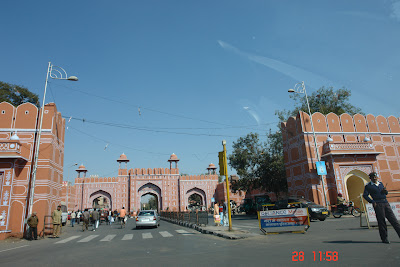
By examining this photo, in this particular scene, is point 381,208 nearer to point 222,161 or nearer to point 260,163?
→ point 222,161

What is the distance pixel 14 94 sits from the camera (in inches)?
1280

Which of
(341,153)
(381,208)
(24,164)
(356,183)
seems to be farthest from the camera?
(356,183)

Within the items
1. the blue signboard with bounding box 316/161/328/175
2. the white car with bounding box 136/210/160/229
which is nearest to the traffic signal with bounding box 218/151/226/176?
the white car with bounding box 136/210/160/229

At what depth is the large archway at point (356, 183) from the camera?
2545 cm

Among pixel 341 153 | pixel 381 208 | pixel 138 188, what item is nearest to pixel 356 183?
pixel 341 153

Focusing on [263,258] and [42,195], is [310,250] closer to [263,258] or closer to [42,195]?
[263,258]

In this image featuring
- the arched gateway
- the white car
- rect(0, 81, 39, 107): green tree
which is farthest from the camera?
the arched gateway

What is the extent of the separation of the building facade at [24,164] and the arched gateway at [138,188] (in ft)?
96.6

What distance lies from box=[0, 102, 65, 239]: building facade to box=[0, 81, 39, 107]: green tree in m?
15.1

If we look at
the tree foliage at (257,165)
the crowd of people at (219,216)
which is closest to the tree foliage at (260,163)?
the tree foliage at (257,165)

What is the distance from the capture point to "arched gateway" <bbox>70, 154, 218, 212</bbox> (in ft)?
159

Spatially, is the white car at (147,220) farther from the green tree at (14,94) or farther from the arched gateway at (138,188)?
the arched gateway at (138,188)

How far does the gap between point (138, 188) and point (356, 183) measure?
34.9 meters

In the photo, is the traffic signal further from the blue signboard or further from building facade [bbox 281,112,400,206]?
building facade [bbox 281,112,400,206]
